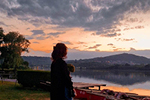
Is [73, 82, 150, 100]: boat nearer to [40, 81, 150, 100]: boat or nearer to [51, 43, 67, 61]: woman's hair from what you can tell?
[40, 81, 150, 100]: boat

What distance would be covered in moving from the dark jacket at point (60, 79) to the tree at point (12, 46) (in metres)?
28.5

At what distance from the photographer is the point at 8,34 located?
31172 mm

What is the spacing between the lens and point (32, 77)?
1516 cm

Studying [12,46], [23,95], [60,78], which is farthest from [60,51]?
[12,46]

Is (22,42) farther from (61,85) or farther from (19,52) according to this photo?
(61,85)

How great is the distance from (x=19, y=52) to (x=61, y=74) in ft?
94.7

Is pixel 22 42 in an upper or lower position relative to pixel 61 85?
upper

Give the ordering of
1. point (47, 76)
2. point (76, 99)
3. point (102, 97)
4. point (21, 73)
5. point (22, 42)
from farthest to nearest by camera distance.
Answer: point (22, 42) < point (21, 73) < point (47, 76) < point (76, 99) < point (102, 97)

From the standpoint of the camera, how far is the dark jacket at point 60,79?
139 inches

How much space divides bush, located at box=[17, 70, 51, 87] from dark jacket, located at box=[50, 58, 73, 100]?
451 inches

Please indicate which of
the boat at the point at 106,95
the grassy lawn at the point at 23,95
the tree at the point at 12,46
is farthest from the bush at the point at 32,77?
the tree at the point at 12,46

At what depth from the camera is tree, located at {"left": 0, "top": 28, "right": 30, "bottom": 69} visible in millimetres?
30328

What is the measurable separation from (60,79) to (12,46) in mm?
29053

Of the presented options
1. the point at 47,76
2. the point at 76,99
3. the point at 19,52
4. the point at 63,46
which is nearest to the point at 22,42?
the point at 19,52
